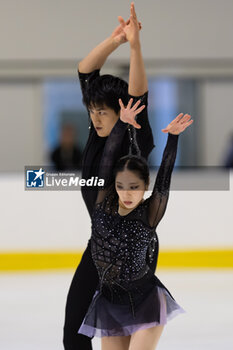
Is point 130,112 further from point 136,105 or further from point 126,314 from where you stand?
point 126,314

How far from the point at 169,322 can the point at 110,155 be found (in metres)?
1.78

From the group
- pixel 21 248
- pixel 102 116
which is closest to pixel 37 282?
pixel 21 248

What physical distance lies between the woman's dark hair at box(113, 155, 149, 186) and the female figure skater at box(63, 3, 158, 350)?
1.9 inches

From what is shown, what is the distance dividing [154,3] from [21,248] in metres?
3.39

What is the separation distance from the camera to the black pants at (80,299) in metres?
1.96

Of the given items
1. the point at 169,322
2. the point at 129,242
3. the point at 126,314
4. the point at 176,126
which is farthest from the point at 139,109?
the point at 169,322

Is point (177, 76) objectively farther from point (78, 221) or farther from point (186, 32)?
point (78, 221)

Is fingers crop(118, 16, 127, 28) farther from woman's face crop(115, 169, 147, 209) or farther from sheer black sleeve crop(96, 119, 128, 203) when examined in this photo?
woman's face crop(115, 169, 147, 209)

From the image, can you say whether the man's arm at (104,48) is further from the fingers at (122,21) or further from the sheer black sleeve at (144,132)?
the sheer black sleeve at (144,132)

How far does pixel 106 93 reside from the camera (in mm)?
1913

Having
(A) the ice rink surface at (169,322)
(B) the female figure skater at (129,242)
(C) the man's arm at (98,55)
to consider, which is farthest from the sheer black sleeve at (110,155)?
(A) the ice rink surface at (169,322)

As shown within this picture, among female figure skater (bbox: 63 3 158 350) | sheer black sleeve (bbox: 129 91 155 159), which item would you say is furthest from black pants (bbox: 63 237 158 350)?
sheer black sleeve (bbox: 129 91 155 159)

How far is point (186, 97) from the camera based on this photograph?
285 inches

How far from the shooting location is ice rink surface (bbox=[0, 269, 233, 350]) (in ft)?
9.84
